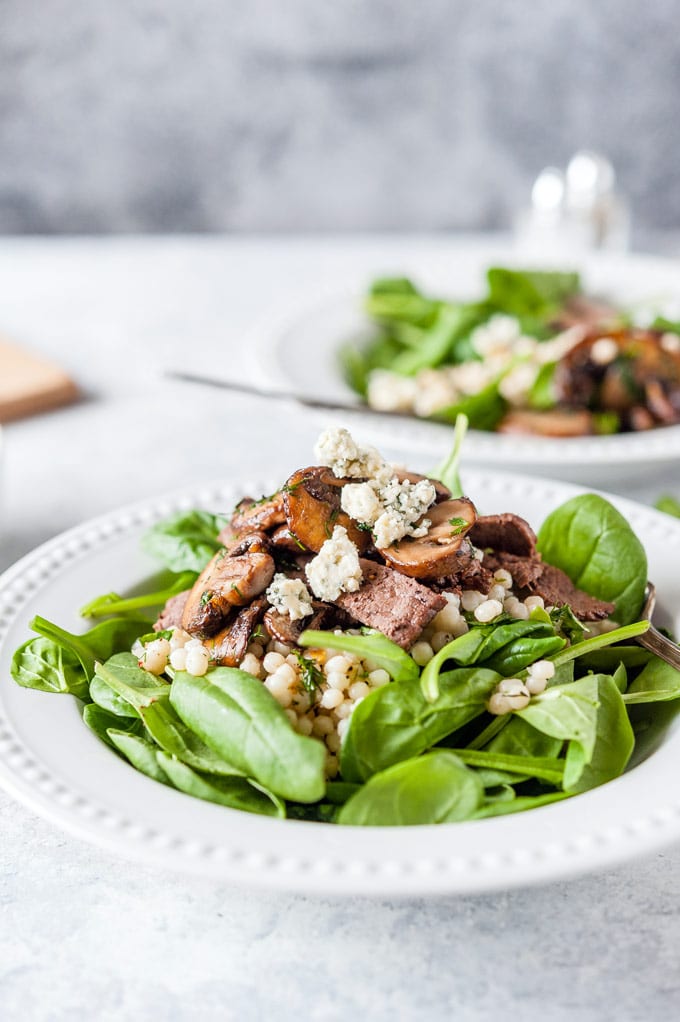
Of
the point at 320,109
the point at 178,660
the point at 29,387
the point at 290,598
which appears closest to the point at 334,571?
the point at 290,598

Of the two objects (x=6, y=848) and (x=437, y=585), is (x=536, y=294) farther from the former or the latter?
(x=6, y=848)

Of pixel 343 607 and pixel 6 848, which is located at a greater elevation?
pixel 343 607

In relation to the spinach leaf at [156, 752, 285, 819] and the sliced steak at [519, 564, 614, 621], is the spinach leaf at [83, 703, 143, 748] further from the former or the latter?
the sliced steak at [519, 564, 614, 621]

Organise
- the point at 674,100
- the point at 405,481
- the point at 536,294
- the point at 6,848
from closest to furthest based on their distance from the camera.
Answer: the point at 6,848 → the point at 405,481 → the point at 536,294 → the point at 674,100

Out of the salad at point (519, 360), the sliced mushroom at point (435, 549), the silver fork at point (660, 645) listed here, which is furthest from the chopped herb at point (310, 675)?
the salad at point (519, 360)

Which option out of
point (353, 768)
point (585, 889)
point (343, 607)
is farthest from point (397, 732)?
point (585, 889)

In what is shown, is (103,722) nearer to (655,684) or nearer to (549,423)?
(655,684)

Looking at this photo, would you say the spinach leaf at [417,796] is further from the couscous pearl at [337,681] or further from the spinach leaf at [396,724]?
the couscous pearl at [337,681]
